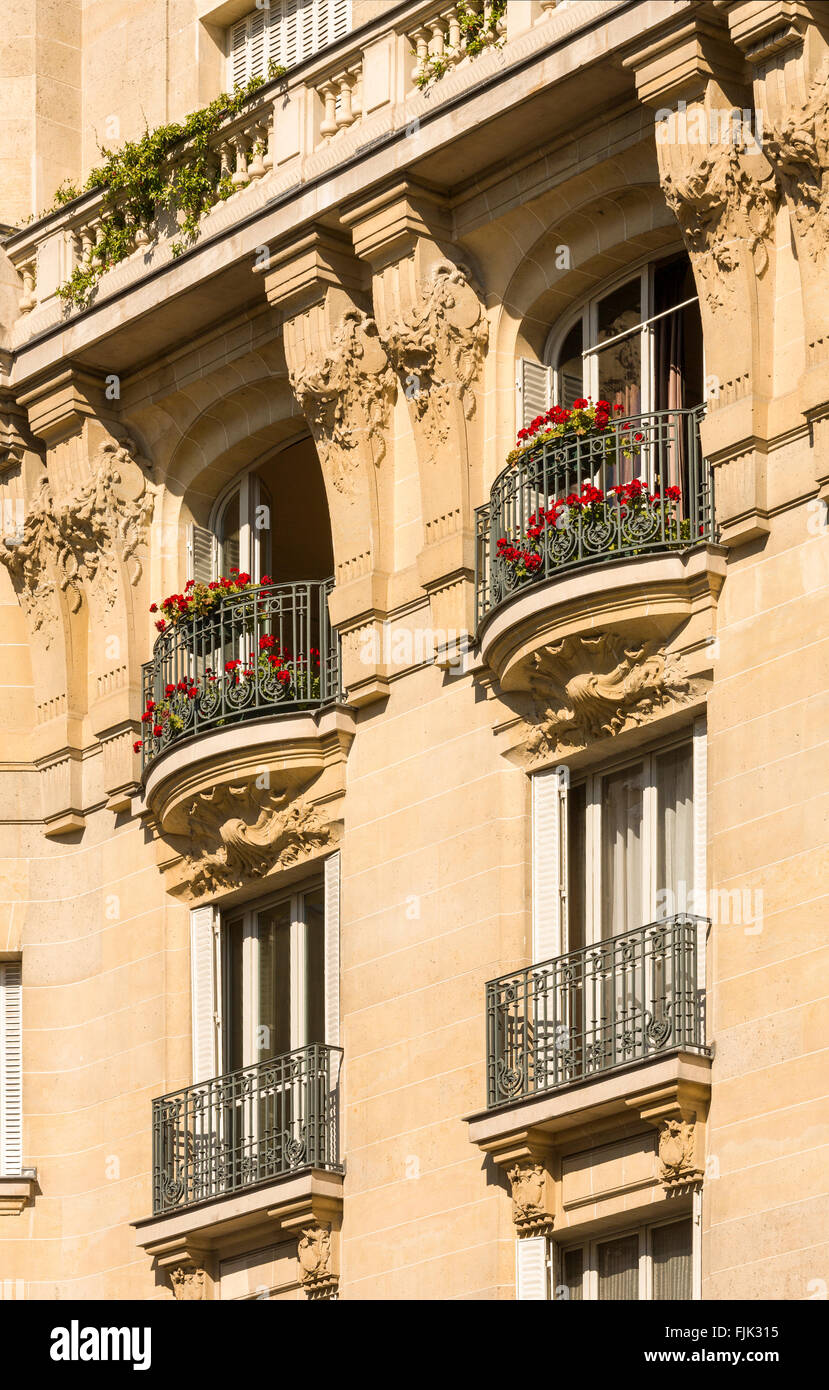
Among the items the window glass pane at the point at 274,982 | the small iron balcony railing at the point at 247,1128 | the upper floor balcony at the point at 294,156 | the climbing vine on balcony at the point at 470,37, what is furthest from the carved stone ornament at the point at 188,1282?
the climbing vine on balcony at the point at 470,37

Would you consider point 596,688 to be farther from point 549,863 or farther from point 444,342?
point 444,342

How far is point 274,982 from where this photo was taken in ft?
95.5

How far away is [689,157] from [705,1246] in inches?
293

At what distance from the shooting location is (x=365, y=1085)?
27.3 metres

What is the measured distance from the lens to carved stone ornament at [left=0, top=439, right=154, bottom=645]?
31016 mm

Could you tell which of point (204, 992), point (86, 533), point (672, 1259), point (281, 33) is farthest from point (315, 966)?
point (281, 33)

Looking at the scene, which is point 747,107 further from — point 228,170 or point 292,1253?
point 292,1253

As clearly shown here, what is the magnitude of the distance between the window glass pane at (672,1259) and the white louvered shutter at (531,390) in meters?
6.27

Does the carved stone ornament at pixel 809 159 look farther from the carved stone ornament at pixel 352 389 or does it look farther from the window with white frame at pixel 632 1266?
the window with white frame at pixel 632 1266

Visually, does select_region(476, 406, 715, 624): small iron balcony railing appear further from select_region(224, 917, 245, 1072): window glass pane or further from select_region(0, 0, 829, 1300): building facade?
select_region(224, 917, 245, 1072): window glass pane

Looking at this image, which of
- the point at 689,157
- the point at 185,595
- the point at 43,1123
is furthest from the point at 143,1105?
the point at 689,157

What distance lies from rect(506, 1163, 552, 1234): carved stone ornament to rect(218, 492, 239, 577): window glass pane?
7.08m

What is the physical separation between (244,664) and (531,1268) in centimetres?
568

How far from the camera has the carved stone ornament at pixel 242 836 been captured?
28672mm
